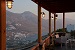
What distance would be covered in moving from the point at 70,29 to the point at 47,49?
8.20m

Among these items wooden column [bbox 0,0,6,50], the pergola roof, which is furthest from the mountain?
wooden column [bbox 0,0,6,50]

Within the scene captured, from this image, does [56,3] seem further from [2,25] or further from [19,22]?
[2,25]

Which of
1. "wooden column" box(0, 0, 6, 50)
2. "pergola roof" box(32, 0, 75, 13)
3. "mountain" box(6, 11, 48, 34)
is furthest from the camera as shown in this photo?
"mountain" box(6, 11, 48, 34)

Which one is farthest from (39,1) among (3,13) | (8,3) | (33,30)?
(33,30)

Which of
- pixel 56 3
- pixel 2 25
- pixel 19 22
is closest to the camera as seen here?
pixel 2 25

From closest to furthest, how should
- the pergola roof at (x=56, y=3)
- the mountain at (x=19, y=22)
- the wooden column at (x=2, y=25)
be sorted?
the wooden column at (x=2, y=25)
the pergola roof at (x=56, y=3)
the mountain at (x=19, y=22)

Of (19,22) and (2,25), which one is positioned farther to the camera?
(19,22)

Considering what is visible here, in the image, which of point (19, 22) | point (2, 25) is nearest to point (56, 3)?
point (19, 22)

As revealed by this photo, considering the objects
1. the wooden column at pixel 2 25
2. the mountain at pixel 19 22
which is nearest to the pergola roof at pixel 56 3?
the mountain at pixel 19 22

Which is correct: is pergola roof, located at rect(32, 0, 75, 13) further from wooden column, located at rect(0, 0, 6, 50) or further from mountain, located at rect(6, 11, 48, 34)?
wooden column, located at rect(0, 0, 6, 50)

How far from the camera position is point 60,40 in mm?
12359

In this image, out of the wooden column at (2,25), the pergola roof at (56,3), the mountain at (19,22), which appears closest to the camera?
the wooden column at (2,25)

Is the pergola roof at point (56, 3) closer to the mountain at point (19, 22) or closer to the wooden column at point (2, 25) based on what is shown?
the mountain at point (19, 22)

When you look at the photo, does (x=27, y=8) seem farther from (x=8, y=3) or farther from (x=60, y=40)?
(x=8, y=3)
